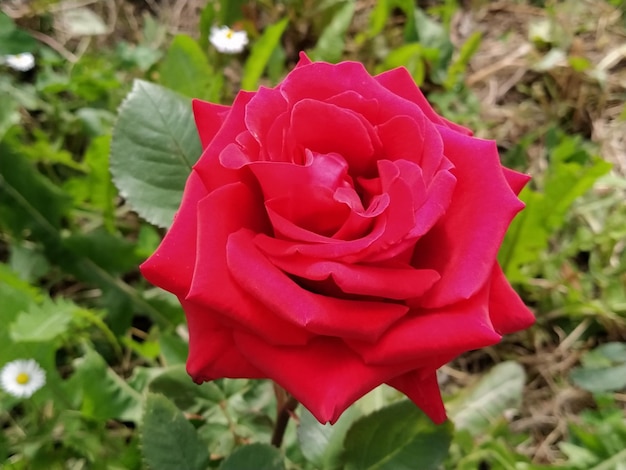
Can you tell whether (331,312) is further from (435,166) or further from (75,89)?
(75,89)

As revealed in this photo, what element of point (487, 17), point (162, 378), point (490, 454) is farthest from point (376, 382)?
point (487, 17)

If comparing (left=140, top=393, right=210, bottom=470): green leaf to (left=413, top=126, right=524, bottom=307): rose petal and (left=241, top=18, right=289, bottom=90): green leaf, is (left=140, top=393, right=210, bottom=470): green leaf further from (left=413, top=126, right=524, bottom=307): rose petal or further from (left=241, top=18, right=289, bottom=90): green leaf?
(left=241, top=18, right=289, bottom=90): green leaf

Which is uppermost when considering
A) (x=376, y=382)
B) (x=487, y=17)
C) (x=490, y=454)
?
(x=376, y=382)

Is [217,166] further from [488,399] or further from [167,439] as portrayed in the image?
[488,399]

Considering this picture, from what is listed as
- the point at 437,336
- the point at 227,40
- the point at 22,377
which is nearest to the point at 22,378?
the point at 22,377

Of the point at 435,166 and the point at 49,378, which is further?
the point at 49,378

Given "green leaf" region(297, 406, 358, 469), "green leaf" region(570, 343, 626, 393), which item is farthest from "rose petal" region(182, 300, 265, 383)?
"green leaf" region(570, 343, 626, 393)
